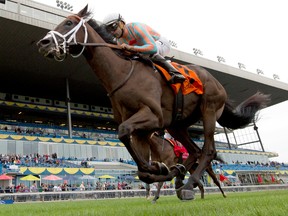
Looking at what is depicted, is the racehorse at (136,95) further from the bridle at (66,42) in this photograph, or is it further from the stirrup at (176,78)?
the stirrup at (176,78)

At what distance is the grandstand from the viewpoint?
28453 millimetres

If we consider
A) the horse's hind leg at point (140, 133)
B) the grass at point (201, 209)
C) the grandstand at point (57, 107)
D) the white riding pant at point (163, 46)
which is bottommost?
the grass at point (201, 209)

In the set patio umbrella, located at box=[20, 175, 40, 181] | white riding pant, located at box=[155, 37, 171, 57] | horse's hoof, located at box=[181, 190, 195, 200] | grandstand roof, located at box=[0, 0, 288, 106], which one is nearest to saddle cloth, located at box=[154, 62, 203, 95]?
white riding pant, located at box=[155, 37, 171, 57]

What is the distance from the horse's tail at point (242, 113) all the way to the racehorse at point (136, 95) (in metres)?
0.75

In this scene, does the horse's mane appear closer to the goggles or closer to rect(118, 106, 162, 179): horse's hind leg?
the goggles

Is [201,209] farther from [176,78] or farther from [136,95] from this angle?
[176,78]

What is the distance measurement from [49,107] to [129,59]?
4075cm

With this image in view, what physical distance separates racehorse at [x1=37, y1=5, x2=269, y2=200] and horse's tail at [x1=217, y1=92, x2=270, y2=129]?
2.47ft

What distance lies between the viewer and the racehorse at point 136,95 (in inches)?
145

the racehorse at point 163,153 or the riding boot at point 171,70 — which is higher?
the riding boot at point 171,70

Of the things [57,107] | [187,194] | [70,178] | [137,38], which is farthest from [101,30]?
[57,107]

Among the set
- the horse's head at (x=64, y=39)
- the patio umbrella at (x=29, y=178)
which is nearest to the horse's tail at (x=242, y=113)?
the horse's head at (x=64, y=39)

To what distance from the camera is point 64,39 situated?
406 cm

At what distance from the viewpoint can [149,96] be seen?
154 inches
